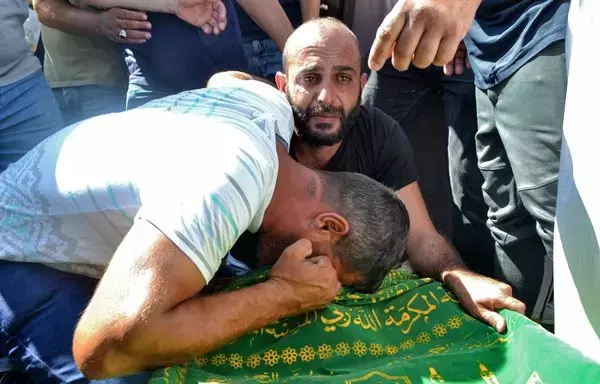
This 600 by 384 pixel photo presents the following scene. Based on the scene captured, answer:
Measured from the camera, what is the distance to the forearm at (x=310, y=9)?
9.78 feet

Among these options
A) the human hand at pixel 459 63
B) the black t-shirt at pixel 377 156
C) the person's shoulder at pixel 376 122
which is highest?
the human hand at pixel 459 63

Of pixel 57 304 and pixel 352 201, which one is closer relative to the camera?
pixel 57 304

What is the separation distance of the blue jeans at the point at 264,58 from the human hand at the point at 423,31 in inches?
55.5

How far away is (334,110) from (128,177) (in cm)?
107

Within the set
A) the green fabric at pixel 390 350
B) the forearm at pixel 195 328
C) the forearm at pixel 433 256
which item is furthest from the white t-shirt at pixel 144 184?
the forearm at pixel 433 256

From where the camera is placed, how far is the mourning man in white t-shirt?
144cm

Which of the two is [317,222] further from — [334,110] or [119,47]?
[119,47]

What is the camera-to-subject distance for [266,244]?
6.66ft

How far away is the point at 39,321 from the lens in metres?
1.75

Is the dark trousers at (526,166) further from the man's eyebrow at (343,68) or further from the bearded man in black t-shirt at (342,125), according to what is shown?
the man's eyebrow at (343,68)

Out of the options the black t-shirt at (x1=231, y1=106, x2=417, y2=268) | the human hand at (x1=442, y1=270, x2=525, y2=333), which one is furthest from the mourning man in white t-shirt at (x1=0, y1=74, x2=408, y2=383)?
the black t-shirt at (x1=231, y1=106, x2=417, y2=268)

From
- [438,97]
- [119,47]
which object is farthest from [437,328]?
[119,47]

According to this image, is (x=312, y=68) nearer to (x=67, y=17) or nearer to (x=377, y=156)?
(x=377, y=156)

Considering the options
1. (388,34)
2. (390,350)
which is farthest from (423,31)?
(390,350)
